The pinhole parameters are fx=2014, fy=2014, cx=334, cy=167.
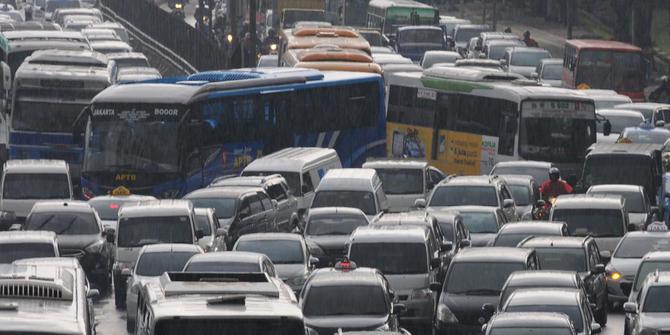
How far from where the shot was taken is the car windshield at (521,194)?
1515 inches

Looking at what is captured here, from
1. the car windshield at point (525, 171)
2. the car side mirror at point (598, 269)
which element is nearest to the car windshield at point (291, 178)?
the car windshield at point (525, 171)

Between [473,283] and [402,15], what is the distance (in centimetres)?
6018

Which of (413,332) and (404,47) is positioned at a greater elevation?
(413,332)

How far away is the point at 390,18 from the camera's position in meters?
86.6

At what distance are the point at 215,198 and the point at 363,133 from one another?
13748mm

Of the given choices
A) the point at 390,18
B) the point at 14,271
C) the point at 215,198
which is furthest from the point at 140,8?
the point at 14,271

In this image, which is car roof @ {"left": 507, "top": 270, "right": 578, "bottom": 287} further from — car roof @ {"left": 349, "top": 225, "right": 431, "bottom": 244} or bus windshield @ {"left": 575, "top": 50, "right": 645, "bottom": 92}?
bus windshield @ {"left": 575, "top": 50, "right": 645, "bottom": 92}

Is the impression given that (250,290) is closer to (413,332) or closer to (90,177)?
(413,332)

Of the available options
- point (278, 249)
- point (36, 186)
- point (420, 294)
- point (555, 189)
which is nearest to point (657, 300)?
point (420, 294)

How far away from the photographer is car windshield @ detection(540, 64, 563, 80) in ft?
221

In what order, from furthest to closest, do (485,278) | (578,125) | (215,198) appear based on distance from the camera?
(578,125), (215,198), (485,278)

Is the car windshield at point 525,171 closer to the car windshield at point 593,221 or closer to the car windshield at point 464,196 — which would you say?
the car windshield at point 464,196

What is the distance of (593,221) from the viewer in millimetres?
33812

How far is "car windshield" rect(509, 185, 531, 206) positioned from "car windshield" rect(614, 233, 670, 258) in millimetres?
7421
